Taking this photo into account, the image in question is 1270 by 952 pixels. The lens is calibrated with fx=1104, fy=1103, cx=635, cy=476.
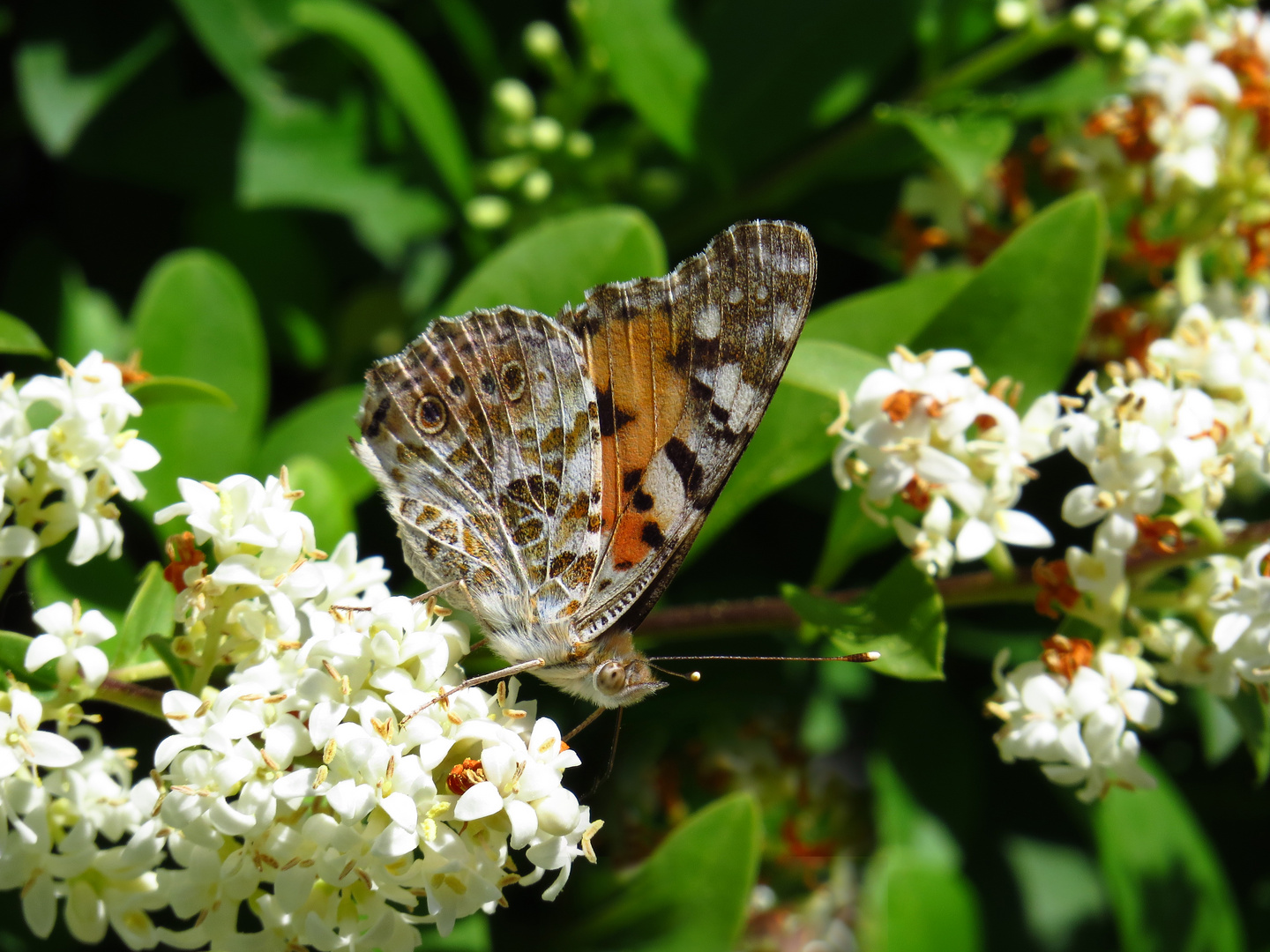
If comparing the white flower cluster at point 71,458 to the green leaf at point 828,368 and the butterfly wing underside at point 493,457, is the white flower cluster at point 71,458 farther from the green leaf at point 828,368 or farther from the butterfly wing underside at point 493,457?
the green leaf at point 828,368

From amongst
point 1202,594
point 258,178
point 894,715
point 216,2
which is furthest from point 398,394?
point 894,715

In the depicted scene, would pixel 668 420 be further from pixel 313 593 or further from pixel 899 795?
pixel 899 795

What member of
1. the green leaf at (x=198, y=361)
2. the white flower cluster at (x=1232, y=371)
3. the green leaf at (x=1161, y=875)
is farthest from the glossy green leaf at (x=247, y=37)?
the green leaf at (x=1161, y=875)

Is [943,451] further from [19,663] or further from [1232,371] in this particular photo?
[19,663]

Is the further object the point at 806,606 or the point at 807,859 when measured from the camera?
the point at 807,859

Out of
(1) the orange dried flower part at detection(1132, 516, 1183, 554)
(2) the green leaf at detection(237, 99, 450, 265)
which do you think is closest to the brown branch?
(1) the orange dried flower part at detection(1132, 516, 1183, 554)

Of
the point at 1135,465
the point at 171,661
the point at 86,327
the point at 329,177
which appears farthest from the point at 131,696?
the point at 1135,465
